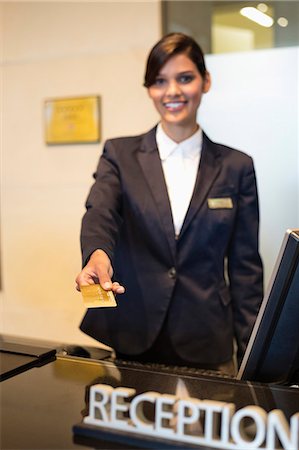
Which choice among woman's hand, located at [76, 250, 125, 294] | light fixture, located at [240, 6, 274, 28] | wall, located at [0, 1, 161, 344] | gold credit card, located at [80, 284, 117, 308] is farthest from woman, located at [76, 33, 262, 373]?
wall, located at [0, 1, 161, 344]

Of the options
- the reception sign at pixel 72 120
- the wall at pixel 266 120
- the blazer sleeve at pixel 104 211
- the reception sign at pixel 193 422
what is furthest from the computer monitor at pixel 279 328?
the reception sign at pixel 72 120

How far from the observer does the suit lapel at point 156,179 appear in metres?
1.91

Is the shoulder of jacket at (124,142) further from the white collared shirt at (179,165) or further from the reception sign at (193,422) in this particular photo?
the reception sign at (193,422)


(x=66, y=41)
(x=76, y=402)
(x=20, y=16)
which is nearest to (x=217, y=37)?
(x=66, y=41)

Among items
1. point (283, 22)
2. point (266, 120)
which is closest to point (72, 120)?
Answer: point (266, 120)

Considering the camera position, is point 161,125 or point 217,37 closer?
point 161,125

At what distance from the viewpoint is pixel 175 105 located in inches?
77.2

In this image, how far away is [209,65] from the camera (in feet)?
9.29

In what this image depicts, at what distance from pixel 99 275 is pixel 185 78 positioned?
94 cm

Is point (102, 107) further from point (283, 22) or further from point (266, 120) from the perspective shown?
point (283, 22)

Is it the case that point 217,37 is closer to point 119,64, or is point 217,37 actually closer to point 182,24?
point 182,24

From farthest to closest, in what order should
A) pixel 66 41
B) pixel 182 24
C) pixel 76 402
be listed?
pixel 66 41 → pixel 182 24 → pixel 76 402

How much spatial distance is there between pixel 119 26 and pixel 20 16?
64cm

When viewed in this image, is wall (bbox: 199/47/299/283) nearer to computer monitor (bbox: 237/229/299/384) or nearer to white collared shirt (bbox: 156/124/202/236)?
white collared shirt (bbox: 156/124/202/236)
